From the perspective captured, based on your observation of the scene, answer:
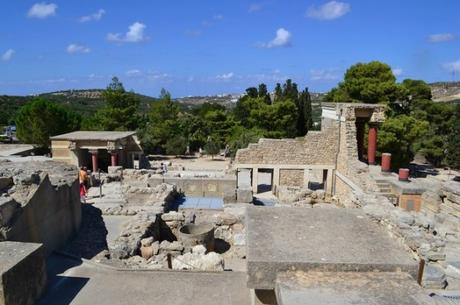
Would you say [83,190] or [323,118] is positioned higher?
[323,118]

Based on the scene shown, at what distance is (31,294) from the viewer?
4586mm

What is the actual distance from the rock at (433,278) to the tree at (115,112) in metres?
29.4

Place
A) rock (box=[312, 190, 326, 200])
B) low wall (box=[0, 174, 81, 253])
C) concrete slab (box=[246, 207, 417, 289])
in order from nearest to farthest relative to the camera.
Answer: concrete slab (box=[246, 207, 417, 289]), low wall (box=[0, 174, 81, 253]), rock (box=[312, 190, 326, 200])

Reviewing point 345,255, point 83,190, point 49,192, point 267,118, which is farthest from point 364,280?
point 267,118

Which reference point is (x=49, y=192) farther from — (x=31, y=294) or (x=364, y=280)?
(x=364, y=280)

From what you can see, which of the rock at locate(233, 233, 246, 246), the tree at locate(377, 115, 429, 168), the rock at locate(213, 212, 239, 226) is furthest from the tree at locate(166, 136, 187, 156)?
the rock at locate(233, 233, 246, 246)

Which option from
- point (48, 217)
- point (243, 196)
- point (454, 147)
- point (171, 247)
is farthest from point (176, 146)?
point (48, 217)

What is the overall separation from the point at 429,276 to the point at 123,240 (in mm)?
6568

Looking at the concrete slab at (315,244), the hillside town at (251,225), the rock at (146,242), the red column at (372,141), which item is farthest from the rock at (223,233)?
the red column at (372,141)

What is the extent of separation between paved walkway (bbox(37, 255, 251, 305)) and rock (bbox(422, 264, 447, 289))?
2405mm

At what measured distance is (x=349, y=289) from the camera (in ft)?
9.71

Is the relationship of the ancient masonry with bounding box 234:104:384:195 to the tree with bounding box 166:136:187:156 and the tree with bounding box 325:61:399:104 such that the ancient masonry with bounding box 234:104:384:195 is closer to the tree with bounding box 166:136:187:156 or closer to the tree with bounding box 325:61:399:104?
the tree with bounding box 325:61:399:104

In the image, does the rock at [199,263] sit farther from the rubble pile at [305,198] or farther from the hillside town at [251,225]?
the rubble pile at [305,198]

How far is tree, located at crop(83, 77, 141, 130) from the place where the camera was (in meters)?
31.6
